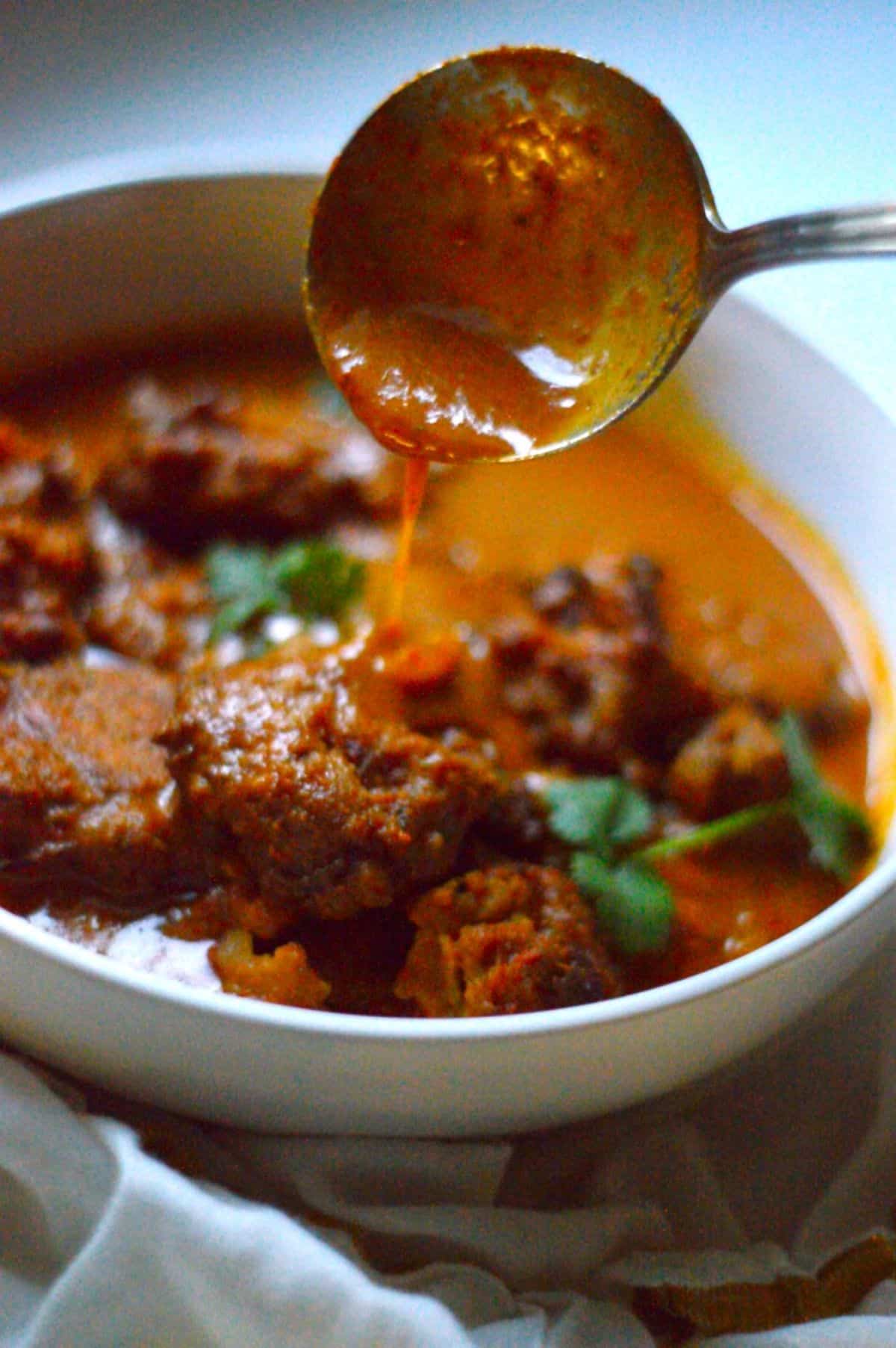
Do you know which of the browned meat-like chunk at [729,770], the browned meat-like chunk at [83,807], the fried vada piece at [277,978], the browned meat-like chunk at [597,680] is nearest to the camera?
the fried vada piece at [277,978]

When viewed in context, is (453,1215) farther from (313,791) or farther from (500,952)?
(313,791)

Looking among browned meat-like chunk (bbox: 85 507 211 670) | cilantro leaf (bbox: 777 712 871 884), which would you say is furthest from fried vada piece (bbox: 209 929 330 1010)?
cilantro leaf (bbox: 777 712 871 884)

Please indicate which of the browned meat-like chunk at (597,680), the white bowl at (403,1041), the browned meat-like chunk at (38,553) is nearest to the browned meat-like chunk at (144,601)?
the browned meat-like chunk at (38,553)

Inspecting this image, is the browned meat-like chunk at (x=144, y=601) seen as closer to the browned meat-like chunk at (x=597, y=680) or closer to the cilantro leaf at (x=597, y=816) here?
the browned meat-like chunk at (x=597, y=680)

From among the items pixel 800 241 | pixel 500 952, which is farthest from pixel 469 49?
pixel 500 952

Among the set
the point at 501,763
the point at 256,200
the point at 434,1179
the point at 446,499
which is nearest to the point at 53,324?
the point at 256,200
